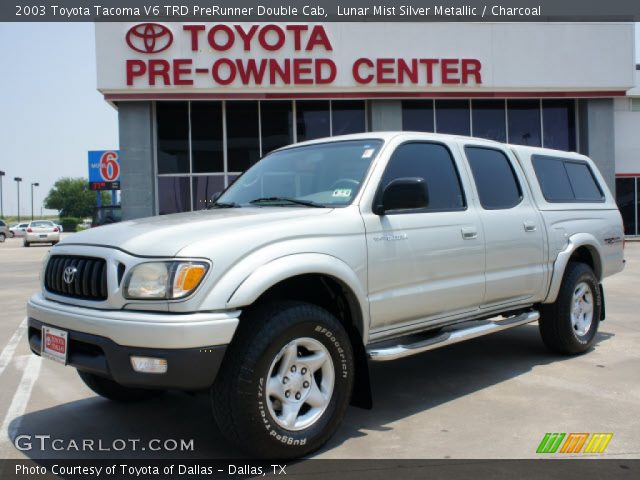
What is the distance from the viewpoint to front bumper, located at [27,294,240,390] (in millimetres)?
3055

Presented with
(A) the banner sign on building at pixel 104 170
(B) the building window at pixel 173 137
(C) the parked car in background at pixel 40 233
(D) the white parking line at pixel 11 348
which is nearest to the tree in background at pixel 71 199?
(A) the banner sign on building at pixel 104 170

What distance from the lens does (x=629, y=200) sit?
2362 centimetres

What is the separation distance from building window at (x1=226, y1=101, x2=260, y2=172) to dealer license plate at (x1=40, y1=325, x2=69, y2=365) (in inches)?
679

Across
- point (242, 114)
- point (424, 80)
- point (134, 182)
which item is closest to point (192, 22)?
point (242, 114)

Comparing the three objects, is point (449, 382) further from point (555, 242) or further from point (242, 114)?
point (242, 114)

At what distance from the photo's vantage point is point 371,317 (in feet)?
13.0

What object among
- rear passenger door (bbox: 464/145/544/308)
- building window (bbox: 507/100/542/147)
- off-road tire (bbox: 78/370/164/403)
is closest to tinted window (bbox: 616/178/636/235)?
building window (bbox: 507/100/542/147)

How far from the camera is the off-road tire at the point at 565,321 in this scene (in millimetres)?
5750

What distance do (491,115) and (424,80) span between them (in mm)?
3038

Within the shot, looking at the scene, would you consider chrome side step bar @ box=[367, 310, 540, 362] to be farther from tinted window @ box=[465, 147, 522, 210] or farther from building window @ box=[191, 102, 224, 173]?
building window @ box=[191, 102, 224, 173]

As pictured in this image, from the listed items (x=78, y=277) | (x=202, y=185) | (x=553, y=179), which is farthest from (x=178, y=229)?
(x=202, y=185)

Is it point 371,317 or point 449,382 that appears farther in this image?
point 449,382

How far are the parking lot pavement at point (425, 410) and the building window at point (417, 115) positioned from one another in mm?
15599

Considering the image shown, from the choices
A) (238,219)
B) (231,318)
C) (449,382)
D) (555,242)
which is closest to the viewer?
(231,318)
